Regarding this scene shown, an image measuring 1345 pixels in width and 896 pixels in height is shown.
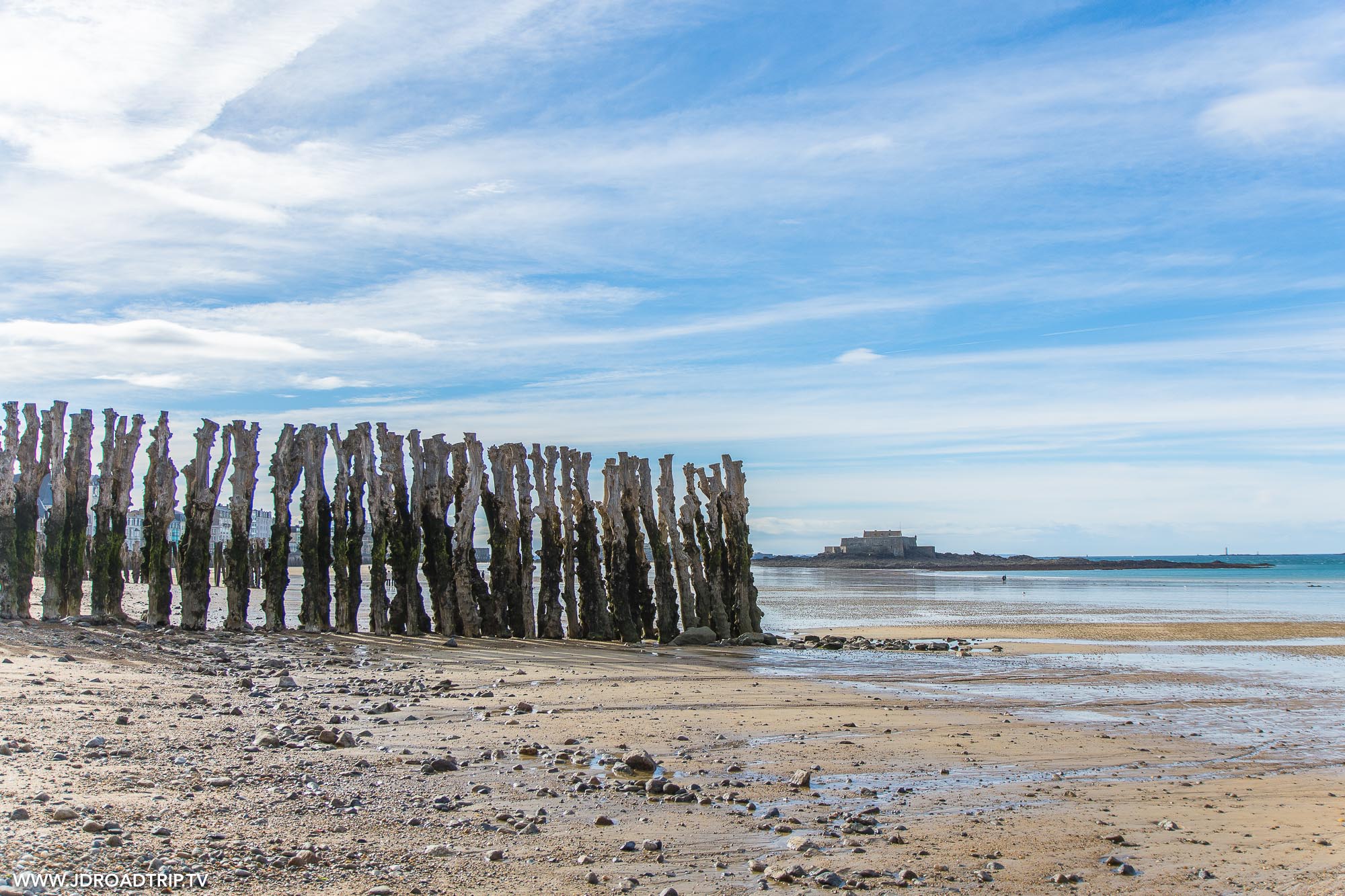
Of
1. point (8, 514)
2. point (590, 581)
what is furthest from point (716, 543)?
point (8, 514)

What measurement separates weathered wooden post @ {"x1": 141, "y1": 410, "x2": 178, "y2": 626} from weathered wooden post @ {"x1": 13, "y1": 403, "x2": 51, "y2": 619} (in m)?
1.50

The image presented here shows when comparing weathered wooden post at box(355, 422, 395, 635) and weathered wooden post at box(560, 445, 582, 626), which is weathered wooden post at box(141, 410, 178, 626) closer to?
weathered wooden post at box(355, 422, 395, 635)

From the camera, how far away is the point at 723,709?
1011cm

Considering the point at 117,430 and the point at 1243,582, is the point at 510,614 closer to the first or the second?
the point at 117,430

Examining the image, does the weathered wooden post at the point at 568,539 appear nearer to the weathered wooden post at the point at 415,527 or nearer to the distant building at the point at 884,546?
the weathered wooden post at the point at 415,527

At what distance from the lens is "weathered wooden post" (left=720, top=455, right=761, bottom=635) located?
19156mm

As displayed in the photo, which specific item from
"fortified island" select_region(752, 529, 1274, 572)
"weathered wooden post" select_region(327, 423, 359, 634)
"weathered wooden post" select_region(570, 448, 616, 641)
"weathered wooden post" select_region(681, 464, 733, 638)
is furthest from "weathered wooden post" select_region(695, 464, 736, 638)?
"fortified island" select_region(752, 529, 1274, 572)

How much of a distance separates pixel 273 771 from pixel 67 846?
6.25ft

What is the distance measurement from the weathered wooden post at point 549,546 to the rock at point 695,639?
82.0 inches

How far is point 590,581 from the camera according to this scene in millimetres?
18141

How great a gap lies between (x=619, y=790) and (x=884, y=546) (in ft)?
350

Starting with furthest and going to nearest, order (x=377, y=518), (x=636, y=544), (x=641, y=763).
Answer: (x=636, y=544)
(x=377, y=518)
(x=641, y=763)

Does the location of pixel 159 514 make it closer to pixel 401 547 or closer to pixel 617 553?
pixel 401 547

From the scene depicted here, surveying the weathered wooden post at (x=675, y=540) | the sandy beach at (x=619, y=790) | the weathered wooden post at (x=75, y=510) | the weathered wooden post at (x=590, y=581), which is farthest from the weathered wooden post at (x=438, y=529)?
the sandy beach at (x=619, y=790)
